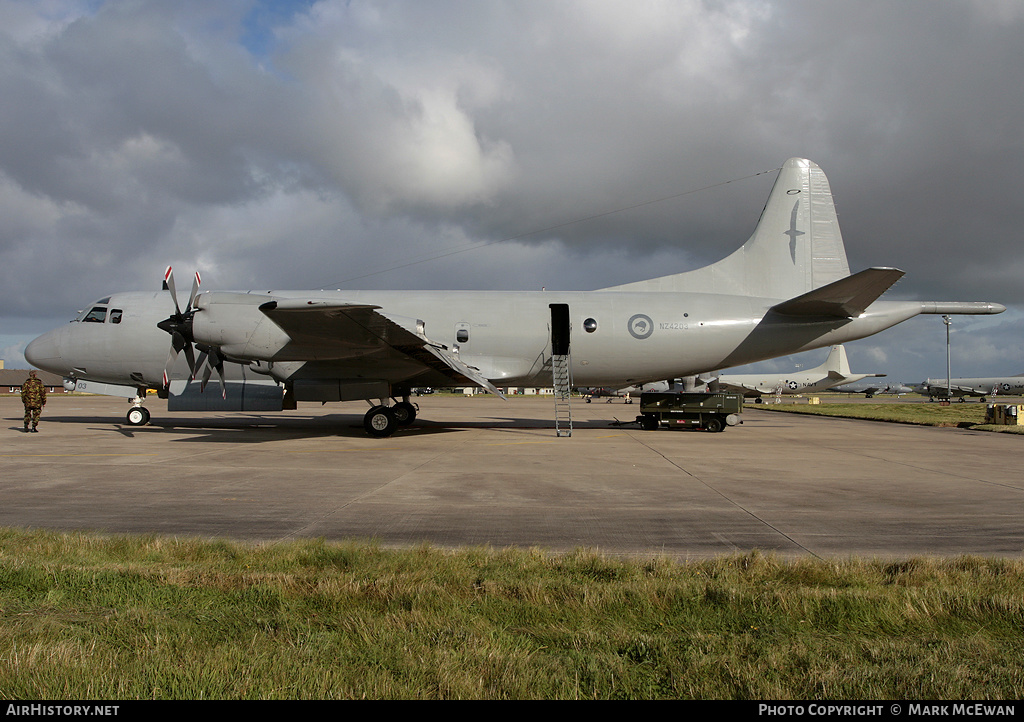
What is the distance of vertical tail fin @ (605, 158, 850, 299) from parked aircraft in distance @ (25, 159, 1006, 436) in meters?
0.03

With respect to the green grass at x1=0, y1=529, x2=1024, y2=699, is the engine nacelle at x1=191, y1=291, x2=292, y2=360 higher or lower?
higher

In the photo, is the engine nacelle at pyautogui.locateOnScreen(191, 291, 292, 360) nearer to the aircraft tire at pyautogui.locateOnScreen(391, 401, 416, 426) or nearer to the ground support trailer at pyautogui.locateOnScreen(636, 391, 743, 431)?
the aircraft tire at pyautogui.locateOnScreen(391, 401, 416, 426)

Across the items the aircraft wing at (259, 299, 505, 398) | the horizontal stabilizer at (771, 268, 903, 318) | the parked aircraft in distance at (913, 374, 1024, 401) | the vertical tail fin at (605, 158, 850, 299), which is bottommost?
the parked aircraft in distance at (913, 374, 1024, 401)

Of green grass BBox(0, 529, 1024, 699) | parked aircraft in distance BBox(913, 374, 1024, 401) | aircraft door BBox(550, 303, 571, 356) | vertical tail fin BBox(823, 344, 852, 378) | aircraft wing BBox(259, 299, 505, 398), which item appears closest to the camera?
green grass BBox(0, 529, 1024, 699)

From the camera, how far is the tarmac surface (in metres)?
6.82

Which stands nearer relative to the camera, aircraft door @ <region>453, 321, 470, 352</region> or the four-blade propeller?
the four-blade propeller

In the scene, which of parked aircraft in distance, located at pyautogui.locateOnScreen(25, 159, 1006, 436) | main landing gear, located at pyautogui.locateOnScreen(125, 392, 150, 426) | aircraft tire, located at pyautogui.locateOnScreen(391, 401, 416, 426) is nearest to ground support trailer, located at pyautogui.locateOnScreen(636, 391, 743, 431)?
parked aircraft in distance, located at pyautogui.locateOnScreen(25, 159, 1006, 436)

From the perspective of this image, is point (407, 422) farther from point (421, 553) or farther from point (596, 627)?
point (596, 627)

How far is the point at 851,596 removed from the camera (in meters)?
4.43

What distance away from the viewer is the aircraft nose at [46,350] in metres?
19.9

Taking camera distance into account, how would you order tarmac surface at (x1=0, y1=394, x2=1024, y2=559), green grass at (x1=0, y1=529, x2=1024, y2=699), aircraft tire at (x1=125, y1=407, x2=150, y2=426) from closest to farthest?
green grass at (x1=0, y1=529, x2=1024, y2=699)
tarmac surface at (x1=0, y1=394, x2=1024, y2=559)
aircraft tire at (x1=125, y1=407, x2=150, y2=426)

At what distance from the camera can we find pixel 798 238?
2027 centimetres
